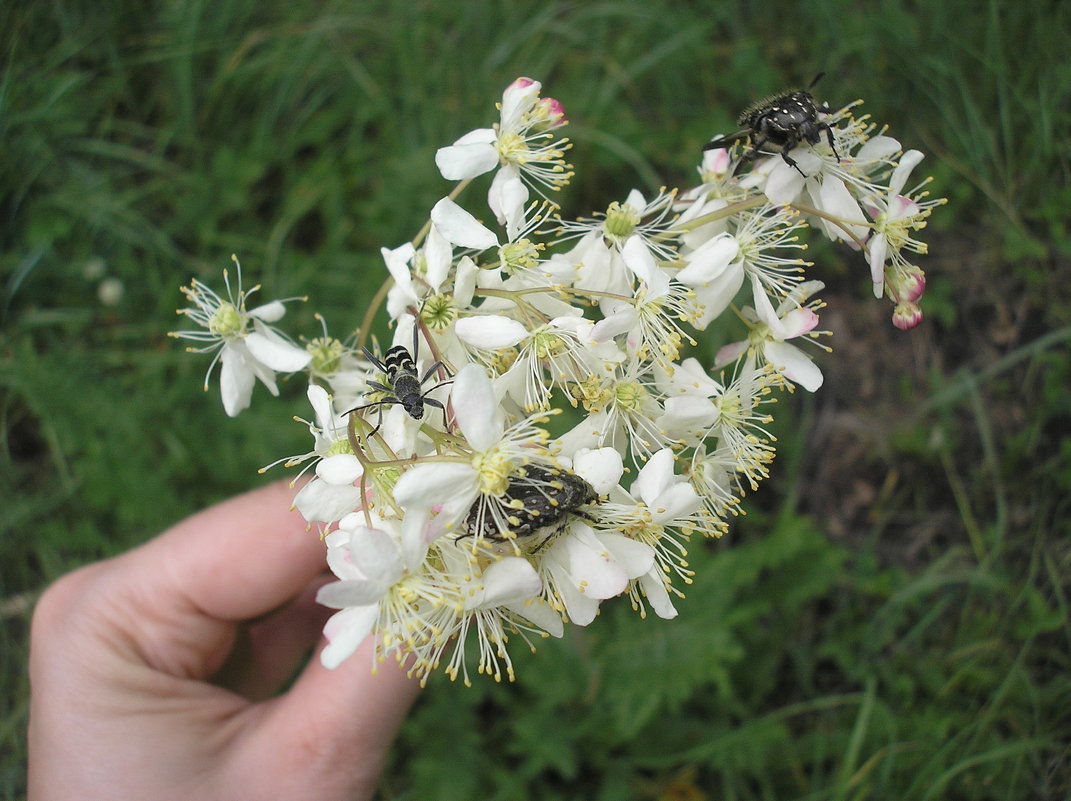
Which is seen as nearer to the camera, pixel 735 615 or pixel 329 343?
pixel 329 343

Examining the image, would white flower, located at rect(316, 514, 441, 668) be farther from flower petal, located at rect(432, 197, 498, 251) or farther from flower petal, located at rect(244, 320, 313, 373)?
flower petal, located at rect(432, 197, 498, 251)

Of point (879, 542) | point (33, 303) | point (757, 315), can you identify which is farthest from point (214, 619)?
point (879, 542)

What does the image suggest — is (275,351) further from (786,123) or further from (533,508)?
(786,123)

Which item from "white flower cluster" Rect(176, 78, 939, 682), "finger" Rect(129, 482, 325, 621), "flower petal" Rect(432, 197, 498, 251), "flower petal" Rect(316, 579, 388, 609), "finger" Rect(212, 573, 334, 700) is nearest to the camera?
"flower petal" Rect(316, 579, 388, 609)

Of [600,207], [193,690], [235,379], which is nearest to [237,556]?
[193,690]

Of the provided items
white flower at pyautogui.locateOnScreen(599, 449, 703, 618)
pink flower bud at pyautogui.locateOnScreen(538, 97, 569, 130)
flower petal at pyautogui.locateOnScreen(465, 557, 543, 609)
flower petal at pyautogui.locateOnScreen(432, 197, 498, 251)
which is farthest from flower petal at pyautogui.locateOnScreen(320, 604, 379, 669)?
pink flower bud at pyautogui.locateOnScreen(538, 97, 569, 130)

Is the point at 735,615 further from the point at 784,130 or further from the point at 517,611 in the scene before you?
the point at 784,130

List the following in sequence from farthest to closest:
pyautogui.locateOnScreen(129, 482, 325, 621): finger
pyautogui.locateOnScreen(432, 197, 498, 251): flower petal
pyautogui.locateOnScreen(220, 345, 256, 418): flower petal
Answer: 1. pyautogui.locateOnScreen(129, 482, 325, 621): finger
2. pyautogui.locateOnScreen(220, 345, 256, 418): flower petal
3. pyautogui.locateOnScreen(432, 197, 498, 251): flower petal
